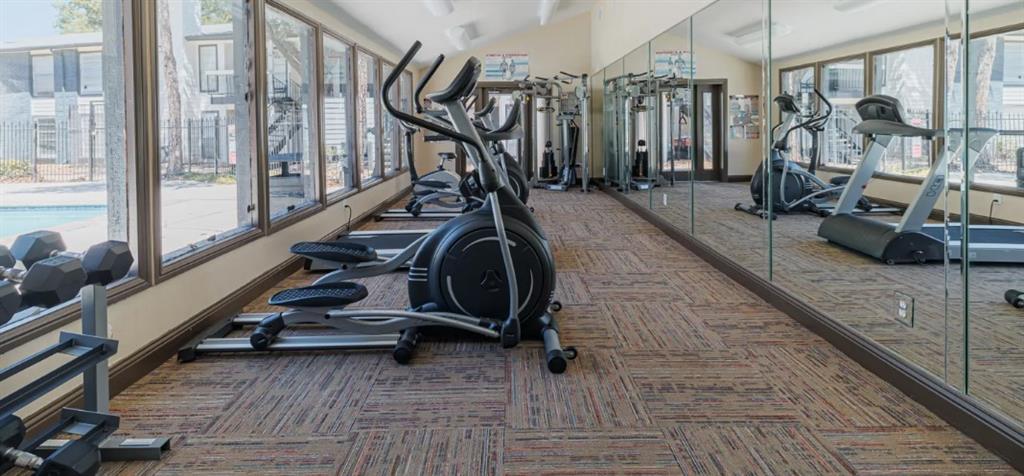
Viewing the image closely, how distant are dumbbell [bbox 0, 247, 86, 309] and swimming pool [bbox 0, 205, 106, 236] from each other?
0.59 m

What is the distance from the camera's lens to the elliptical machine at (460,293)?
3.05 meters

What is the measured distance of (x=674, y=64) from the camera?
6.45 metres

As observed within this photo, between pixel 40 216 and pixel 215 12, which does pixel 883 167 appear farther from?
pixel 215 12

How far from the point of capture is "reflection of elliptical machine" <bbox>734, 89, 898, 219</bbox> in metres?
3.41

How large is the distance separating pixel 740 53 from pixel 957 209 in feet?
8.71

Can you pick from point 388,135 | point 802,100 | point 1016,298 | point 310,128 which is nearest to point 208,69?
point 310,128

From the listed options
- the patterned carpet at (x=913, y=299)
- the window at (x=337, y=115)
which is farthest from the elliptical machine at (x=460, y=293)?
the window at (x=337, y=115)

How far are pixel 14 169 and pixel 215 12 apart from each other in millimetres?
2008

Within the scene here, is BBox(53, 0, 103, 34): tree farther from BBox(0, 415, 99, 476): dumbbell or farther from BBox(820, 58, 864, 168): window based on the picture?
BBox(820, 58, 864, 168): window

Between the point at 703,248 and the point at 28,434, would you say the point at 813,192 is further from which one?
the point at 28,434

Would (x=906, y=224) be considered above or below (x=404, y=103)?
below

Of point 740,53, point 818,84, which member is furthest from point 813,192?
point 740,53

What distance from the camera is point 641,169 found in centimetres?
823

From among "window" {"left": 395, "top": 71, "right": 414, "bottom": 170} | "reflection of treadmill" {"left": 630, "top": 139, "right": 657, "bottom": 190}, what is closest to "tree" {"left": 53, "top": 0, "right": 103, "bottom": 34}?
"reflection of treadmill" {"left": 630, "top": 139, "right": 657, "bottom": 190}
